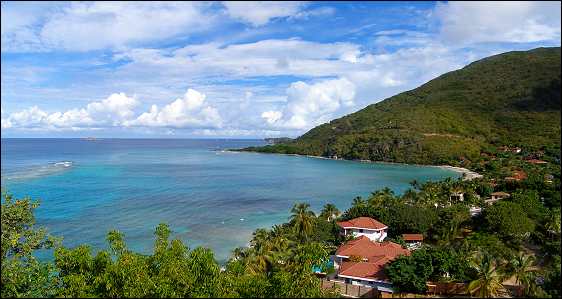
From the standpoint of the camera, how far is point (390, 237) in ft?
135

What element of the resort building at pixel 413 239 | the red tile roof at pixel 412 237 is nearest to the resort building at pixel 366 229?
the red tile roof at pixel 412 237

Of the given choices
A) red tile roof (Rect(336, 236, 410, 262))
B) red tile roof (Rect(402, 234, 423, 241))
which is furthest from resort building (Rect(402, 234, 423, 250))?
red tile roof (Rect(336, 236, 410, 262))

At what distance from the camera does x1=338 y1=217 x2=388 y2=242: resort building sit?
126 ft

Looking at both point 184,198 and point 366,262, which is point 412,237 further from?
point 184,198

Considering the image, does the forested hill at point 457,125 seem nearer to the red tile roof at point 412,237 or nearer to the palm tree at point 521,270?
the red tile roof at point 412,237

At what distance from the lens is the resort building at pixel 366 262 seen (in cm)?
2583

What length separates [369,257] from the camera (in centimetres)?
2969

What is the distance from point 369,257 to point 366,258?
22 centimetres

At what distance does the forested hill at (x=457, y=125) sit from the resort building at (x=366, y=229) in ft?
254

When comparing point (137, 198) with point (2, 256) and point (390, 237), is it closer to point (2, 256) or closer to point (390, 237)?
point (390, 237)

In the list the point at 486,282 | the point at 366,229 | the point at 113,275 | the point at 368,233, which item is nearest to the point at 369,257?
the point at 366,229

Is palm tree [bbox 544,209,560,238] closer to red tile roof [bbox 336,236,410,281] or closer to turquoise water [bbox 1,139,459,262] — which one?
red tile roof [bbox 336,236,410,281]

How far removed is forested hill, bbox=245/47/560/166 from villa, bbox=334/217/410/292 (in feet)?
261

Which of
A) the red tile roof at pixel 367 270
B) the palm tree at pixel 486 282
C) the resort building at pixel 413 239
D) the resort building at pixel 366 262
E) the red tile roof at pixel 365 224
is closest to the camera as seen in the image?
the palm tree at pixel 486 282
